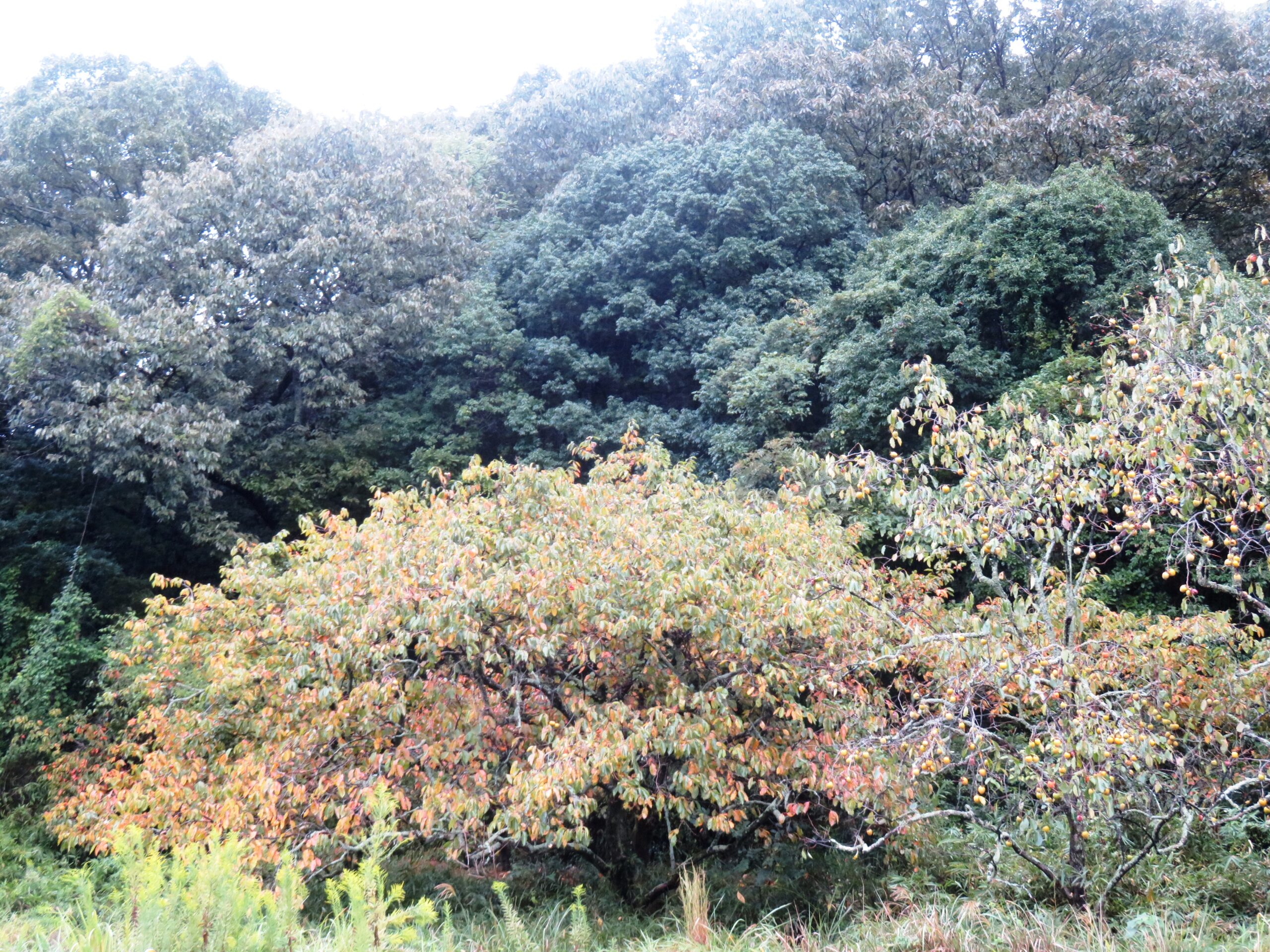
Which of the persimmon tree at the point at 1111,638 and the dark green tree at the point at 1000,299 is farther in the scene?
the dark green tree at the point at 1000,299

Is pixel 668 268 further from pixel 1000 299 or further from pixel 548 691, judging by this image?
pixel 548 691

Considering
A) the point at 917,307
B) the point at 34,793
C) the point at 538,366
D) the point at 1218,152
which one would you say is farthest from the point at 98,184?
the point at 1218,152

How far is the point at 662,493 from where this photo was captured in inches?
286

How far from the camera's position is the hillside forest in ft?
16.3

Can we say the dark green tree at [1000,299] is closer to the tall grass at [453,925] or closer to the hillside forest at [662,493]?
the hillside forest at [662,493]

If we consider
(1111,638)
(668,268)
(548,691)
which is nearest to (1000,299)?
(668,268)

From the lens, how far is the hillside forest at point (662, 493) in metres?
4.96

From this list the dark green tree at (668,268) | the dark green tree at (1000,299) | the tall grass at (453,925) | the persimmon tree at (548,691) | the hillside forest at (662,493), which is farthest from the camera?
the dark green tree at (668,268)

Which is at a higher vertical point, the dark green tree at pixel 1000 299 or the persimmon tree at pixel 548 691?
the dark green tree at pixel 1000 299

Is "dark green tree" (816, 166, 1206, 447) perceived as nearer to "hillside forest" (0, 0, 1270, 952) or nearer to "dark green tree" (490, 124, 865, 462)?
"hillside forest" (0, 0, 1270, 952)

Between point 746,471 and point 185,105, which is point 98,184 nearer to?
point 185,105

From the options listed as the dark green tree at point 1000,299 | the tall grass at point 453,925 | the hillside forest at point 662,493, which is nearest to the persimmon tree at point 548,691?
the hillside forest at point 662,493

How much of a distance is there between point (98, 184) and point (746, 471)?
12778 mm

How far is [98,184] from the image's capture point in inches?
627
